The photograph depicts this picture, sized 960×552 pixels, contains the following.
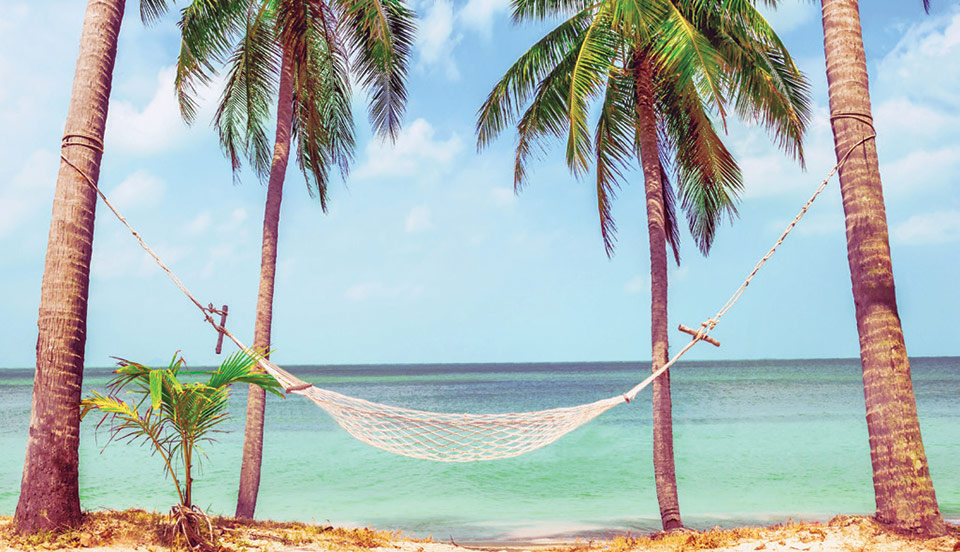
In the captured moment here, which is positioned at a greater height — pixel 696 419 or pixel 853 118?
pixel 853 118

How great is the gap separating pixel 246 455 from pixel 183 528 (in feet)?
A: 5.50

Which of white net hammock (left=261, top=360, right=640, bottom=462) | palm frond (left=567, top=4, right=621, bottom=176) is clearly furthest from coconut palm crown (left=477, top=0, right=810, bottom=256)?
white net hammock (left=261, top=360, right=640, bottom=462)

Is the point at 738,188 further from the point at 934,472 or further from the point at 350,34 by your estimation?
the point at 934,472

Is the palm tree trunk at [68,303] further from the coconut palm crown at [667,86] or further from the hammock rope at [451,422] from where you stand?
the coconut palm crown at [667,86]

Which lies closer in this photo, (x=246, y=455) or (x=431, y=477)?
(x=246, y=455)

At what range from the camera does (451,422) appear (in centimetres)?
320

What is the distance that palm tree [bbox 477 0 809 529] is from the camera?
4121 mm

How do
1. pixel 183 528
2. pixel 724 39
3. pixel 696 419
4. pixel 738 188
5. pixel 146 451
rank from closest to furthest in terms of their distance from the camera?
pixel 183 528 < pixel 724 39 < pixel 738 188 < pixel 146 451 < pixel 696 419

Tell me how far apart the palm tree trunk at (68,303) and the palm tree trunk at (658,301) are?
11.0 ft

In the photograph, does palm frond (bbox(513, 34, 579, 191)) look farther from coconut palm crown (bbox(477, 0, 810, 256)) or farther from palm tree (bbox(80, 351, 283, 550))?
palm tree (bbox(80, 351, 283, 550))

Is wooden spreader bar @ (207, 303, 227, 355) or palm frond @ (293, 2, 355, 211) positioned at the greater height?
palm frond @ (293, 2, 355, 211)

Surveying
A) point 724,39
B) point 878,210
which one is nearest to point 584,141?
point 724,39

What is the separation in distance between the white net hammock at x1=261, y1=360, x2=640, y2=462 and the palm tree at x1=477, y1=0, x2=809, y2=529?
140 centimetres

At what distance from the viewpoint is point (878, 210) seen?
2951 mm
